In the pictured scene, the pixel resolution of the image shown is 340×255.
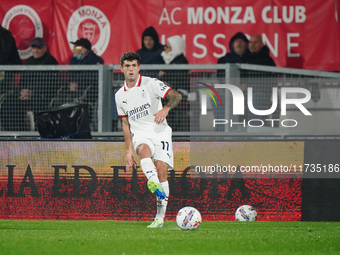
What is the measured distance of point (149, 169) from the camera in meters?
10.7

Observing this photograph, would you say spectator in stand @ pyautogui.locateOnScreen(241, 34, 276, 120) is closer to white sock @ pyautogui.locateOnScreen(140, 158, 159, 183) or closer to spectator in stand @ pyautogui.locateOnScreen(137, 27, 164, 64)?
spectator in stand @ pyautogui.locateOnScreen(137, 27, 164, 64)

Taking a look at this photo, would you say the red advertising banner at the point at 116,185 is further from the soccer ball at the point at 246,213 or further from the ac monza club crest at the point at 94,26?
the ac monza club crest at the point at 94,26

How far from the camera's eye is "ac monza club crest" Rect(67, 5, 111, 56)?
16359mm

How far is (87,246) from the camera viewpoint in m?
8.22

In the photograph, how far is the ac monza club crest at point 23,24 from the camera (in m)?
16.4

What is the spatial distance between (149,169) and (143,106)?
3.59 feet

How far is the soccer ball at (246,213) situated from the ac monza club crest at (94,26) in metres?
5.19

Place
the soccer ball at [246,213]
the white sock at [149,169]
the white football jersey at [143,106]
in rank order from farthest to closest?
the soccer ball at [246,213]
the white football jersey at [143,106]
the white sock at [149,169]

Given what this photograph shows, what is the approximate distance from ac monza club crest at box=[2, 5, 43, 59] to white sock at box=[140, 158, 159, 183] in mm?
6274

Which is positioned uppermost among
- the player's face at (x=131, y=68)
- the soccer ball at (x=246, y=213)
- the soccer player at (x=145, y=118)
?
the player's face at (x=131, y=68)

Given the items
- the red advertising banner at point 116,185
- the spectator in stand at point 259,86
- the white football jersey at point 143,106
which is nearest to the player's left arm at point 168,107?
the white football jersey at point 143,106

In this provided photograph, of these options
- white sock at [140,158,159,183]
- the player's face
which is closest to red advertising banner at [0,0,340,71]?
the player's face

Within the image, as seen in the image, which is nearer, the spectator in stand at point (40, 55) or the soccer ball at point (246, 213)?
the soccer ball at point (246, 213)

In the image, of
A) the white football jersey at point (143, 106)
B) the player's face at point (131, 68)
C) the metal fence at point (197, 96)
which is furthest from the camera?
the metal fence at point (197, 96)
